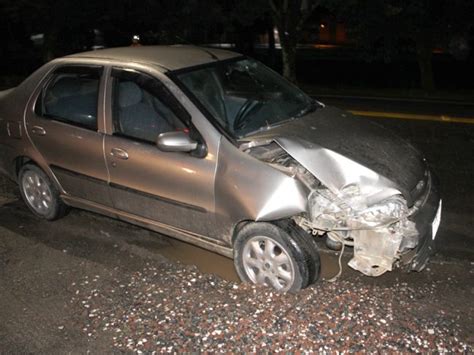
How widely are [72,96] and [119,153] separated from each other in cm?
92

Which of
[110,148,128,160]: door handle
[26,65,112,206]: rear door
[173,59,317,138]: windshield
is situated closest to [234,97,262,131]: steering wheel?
[173,59,317,138]: windshield

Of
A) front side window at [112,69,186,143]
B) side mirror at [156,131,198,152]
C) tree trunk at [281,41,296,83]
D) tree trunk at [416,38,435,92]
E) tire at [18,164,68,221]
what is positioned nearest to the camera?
side mirror at [156,131,198,152]

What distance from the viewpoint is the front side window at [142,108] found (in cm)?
412

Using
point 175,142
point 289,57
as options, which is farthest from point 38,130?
point 289,57

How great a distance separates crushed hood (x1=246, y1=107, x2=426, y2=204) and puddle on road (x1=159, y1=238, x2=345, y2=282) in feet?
3.24

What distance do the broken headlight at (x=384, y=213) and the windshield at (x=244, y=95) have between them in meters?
1.12

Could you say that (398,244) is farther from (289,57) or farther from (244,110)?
(289,57)

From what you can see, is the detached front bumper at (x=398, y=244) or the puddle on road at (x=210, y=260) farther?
the puddle on road at (x=210, y=260)

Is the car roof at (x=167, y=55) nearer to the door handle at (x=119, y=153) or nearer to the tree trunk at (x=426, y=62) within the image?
the door handle at (x=119, y=153)

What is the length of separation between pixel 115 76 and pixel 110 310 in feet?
6.26

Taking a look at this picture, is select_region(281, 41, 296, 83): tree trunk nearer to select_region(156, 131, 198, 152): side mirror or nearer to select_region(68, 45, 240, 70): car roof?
select_region(68, 45, 240, 70): car roof

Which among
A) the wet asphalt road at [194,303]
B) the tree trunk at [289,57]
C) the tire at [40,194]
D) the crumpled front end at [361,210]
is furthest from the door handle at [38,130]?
the tree trunk at [289,57]

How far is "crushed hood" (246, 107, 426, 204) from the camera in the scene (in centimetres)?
358

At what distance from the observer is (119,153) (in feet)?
14.1
